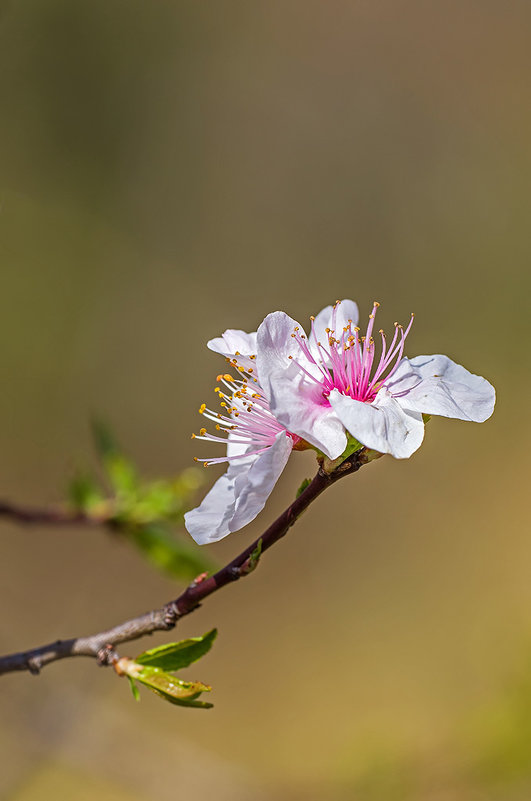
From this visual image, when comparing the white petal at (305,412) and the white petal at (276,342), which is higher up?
the white petal at (276,342)

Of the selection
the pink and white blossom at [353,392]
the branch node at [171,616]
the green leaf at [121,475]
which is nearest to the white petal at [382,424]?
the pink and white blossom at [353,392]

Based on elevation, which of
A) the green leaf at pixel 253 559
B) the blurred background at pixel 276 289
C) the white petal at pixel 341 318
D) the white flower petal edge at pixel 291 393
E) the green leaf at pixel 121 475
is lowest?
the green leaf at pixel 253 559

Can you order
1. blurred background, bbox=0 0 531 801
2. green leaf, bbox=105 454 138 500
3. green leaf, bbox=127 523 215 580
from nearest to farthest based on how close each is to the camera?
green leaf, bbox=127 523 215 580 < green leaf, bbox=105 454 138 500 < blurred background, bbox=0 0 531 801

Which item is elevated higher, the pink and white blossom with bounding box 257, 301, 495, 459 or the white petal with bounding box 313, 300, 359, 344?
the white petal with bounding box 313, 300, 359, 344

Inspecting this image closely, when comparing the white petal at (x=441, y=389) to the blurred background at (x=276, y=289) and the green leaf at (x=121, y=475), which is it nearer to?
the green leaf at (x=121, y=475)

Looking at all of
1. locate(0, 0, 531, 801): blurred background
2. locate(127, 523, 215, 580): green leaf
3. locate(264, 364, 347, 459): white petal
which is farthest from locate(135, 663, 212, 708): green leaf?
locate(0, 0, 531, 801): blurred background

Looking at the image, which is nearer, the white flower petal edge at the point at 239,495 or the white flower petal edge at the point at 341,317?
the white flower petal edge at the point at 239,495

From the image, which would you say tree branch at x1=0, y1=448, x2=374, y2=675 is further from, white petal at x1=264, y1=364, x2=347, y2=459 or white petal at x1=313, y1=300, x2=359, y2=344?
white petal at x1=313, y1=300, x2=359, y2=344
